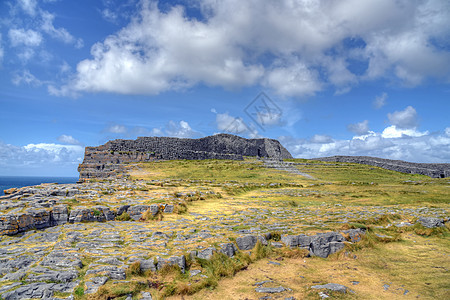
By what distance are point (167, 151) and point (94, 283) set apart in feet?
168

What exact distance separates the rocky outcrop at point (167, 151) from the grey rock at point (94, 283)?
34.3 metres

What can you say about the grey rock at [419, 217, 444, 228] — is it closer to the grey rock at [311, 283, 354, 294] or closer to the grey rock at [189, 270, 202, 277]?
the grey rock at [311, 283, 354, 294]

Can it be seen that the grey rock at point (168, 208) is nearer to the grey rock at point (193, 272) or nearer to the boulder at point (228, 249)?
the boulder at point (228, 249)

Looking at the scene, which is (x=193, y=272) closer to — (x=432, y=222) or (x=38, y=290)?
(x=38, y=290)

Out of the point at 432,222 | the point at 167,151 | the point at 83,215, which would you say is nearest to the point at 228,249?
the point at 83,215

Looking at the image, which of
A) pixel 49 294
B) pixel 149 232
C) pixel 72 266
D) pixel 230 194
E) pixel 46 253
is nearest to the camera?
pixel 49 294

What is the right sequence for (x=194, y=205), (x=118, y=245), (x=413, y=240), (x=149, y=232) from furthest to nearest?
(x=194, y=205) < (x=413, y=240) < (x=149, y=232) < (x=118, y=245)

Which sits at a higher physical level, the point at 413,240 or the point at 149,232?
the point at 149,232

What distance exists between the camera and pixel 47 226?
33.8 ft

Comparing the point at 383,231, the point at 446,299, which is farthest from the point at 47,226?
the point at 383,231

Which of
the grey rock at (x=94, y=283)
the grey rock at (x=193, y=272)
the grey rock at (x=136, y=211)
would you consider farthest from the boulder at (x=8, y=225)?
the grey rock at (x=193, y=272)

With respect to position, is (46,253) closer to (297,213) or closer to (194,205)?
(194,205)

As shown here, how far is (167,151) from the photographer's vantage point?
56.1 m

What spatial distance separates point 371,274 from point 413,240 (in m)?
4.86
